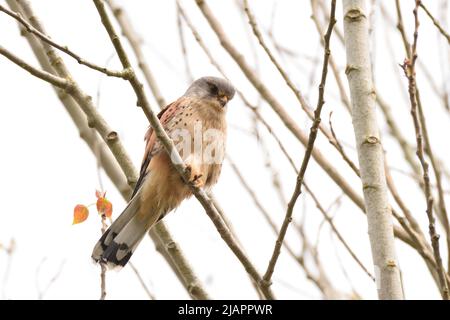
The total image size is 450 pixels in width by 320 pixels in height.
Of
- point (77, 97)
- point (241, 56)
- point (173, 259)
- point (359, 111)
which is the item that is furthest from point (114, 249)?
point (359, 111)

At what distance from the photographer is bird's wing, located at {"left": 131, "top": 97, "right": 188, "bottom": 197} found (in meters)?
3.83

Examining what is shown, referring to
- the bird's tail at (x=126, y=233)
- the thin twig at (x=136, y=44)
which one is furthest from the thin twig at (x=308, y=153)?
the thin twig at (x=136, y=44)

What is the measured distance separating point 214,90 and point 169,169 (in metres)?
0.84

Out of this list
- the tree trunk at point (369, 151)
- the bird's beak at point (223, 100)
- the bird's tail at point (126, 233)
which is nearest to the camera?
the tree trunk at point (369, 151)

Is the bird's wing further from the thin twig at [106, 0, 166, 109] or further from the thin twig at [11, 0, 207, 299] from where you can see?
the thin twig at [11, 0, 207, 299]

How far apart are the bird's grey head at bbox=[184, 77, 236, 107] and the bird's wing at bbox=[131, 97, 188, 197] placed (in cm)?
17

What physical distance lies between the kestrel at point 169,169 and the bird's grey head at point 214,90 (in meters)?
0.03

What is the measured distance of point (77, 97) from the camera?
9.79 ft

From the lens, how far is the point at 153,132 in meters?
3.98

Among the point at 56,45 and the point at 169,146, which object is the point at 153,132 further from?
the point at 56,45

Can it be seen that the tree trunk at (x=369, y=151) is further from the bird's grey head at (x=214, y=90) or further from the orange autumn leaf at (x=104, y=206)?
the bird's grey head at (x=214, y=90)

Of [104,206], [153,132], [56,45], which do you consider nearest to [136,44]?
[153,132]

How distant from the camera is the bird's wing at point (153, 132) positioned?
12.6 feet
